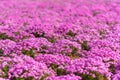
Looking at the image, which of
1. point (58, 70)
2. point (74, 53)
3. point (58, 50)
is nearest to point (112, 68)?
point (58, 70)

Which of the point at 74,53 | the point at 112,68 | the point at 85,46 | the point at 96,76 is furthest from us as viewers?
the point at 85,46

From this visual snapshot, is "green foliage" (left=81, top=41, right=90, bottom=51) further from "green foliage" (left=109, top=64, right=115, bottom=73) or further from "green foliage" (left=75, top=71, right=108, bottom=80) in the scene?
"green foliage" (left=75, top=71, right=108, bottom=80)

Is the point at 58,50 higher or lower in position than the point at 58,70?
higher

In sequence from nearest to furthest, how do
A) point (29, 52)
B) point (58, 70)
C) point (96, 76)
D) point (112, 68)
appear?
point (96, 76)
point (58, 70)
point (112, 68)
point (29, 52)

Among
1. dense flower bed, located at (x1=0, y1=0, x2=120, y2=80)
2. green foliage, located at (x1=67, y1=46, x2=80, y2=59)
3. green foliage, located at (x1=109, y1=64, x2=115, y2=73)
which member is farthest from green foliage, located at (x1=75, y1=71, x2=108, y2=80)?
green foliage, located at (x1=67, y1=46, x2=80, y2=59)

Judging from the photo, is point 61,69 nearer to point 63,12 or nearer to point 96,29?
point 96,29

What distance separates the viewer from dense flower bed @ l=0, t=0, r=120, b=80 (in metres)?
13.3

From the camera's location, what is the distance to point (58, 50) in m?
16.4

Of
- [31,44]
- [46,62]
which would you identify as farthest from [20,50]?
[46,62]

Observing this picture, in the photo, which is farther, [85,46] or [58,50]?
[85,46]

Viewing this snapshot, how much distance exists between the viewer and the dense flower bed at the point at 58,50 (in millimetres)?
13289

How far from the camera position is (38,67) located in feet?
43.7

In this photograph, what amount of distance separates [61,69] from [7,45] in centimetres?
361

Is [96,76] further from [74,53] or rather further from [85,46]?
[85,46]
